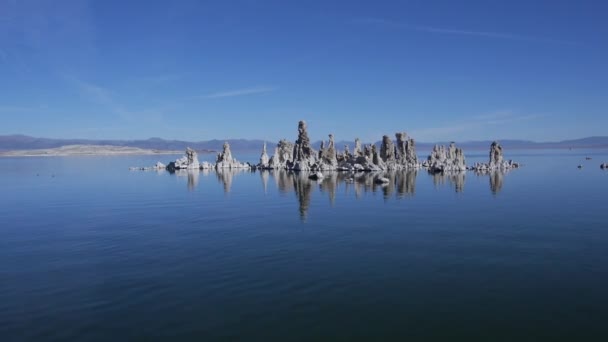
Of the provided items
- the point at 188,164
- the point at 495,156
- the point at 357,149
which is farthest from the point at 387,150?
the point at 188,164

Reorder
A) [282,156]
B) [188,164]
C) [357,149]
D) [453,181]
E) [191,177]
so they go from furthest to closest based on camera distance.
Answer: [282,156] → [188,164] → [357,149] → [191,177] → [453,181]

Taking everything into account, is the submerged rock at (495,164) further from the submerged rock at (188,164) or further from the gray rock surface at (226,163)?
the submerged rock at (188,164)

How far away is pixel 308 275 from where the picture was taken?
62.2 feet

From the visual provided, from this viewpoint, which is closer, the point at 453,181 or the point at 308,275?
the point at 308,275

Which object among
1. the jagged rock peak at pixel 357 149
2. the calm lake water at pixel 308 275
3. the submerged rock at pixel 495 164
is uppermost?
the jagged rock peak at pixel 357 149

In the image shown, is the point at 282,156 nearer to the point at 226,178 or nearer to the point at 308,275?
the point at 226,178

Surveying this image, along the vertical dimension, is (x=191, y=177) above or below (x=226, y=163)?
below

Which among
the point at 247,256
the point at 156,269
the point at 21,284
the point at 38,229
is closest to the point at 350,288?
the point at 247,256

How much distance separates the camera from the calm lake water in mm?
13664

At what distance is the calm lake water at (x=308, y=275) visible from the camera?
13.7 m

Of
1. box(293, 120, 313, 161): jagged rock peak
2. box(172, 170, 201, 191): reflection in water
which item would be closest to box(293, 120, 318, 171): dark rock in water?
box(293, 120, 313, 161): jagged rock peak

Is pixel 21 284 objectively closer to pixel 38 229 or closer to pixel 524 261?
pixel 38 229

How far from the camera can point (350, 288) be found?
56.5ft

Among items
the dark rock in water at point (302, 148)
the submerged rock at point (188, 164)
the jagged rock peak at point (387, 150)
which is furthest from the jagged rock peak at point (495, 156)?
the submerged rock at point (188, 164)
